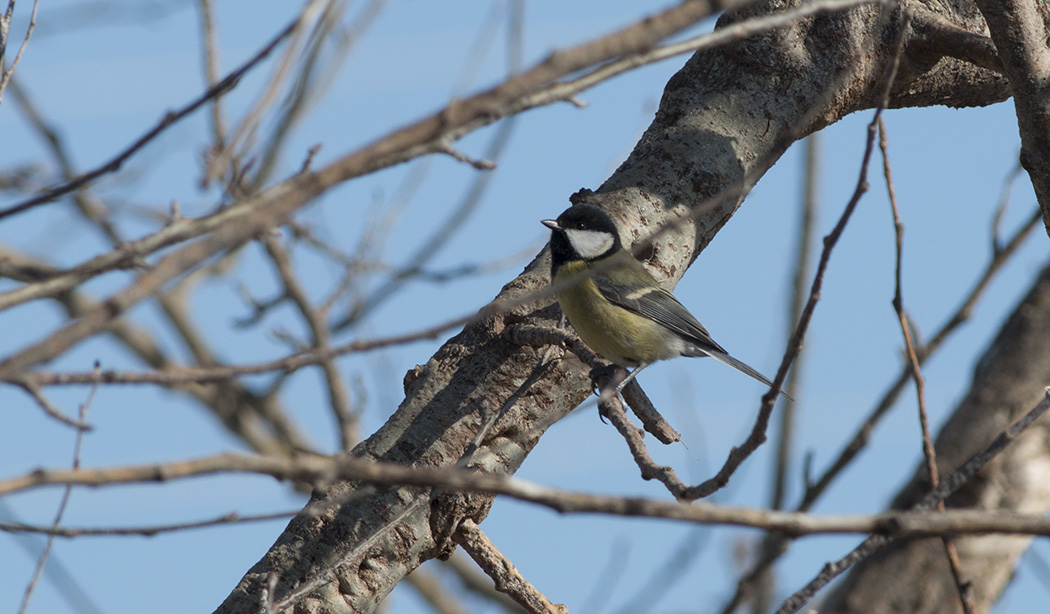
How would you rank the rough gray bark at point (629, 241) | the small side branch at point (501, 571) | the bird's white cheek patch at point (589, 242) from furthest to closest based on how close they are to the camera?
the bird's white cheek patch at point (589, 242) < the small side branch at point (501, 571) < the rough gray bark at point (629, 241)

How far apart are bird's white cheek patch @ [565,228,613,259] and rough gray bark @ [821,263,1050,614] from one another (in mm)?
2137

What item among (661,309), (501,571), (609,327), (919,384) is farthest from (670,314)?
(919,384)

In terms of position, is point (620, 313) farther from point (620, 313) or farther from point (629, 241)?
point (629, 241)

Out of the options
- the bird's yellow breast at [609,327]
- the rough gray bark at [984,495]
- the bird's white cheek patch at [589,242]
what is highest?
the bird's white cheek patch at [589,242]

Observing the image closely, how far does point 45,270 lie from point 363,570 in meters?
1.67

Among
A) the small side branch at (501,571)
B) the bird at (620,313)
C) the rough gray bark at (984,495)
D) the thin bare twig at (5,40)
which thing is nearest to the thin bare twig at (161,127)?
the thin bare twig at (5,40)

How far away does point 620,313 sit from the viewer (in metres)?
4.54

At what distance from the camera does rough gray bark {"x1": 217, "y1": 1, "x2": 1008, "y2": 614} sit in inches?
110

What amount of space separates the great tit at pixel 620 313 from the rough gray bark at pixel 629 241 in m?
0.52

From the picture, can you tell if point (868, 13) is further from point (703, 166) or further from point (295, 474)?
point (295, 474)

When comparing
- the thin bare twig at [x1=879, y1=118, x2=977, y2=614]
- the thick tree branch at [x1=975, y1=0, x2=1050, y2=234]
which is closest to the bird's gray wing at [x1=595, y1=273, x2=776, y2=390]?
the thick tree branch at [x1=975, y1=0, x2=1050, y2=234]

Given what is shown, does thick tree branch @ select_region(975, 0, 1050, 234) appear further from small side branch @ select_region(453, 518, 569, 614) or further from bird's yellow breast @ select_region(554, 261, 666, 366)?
small side branch @ select_region(453, 518, 569, 614)

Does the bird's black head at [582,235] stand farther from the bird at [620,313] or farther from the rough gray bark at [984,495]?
the rough gray bark at [984,495]

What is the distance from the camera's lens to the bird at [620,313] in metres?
4.29
